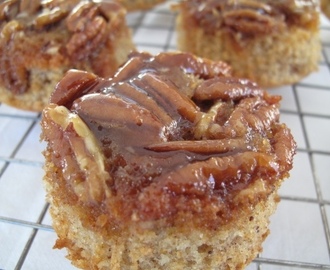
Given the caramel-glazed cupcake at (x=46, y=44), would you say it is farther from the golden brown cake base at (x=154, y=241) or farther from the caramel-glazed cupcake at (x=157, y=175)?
the golden brown cake base at (x=154, y=241)

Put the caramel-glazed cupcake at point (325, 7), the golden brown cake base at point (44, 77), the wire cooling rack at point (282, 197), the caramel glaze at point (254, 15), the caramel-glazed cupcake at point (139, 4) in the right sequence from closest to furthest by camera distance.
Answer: the wire cooling rack at point (282, 197) → the golden brown cake base at point (44, 77) → the caramel glaze at point (254, 15) → the caramel-glazed cupcake at point (325, 7) → the caramel-glazed cupcake at point (139, 4)

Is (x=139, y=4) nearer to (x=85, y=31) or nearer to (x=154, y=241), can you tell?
(x=85, y=31)

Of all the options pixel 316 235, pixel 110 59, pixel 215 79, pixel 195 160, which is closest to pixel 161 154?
pixel 195 160

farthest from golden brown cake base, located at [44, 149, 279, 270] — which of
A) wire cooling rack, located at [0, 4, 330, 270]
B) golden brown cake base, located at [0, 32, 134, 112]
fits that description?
golden brown cake base, located at [0, 32, 134, 112]

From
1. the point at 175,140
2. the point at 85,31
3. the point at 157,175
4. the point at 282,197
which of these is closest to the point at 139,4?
the point at 85,31

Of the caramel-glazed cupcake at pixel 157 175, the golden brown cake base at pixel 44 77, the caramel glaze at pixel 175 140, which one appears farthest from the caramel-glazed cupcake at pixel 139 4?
the caramel-glazed cupcake at pixel 157 175

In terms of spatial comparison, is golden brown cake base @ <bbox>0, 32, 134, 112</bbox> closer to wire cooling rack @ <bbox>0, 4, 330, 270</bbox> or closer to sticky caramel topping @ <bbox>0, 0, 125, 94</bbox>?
sticky caramel topping @ <bbox>0, 0, 125, 94</bbox>

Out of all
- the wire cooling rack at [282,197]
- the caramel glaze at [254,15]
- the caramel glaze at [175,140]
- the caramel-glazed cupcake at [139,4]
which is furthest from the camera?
the caramel-glazed cupcake at [139,4]
